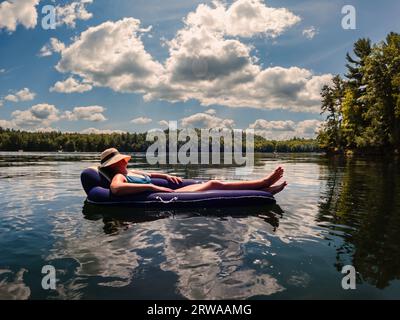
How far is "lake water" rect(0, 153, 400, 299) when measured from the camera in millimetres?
4176

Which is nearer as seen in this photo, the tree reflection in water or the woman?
the tree reflection in water

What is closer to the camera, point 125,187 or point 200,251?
point 200,251

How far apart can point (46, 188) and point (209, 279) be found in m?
11.3

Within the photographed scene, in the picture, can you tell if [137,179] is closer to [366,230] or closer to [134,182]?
[134,182]

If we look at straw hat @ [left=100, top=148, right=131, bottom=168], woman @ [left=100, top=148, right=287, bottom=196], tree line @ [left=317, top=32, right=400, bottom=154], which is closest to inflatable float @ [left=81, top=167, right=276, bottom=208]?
woman @ [left=100, top=148, right=287, bottom=196]

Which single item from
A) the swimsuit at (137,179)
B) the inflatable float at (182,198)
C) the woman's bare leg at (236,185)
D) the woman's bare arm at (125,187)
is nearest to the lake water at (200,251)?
the inflatable float at (182,198)

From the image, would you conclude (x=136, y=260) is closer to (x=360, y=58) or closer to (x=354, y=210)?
(x=354, y=210)

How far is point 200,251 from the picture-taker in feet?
18.4

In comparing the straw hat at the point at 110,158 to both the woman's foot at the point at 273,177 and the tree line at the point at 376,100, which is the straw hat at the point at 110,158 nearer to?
the woman's foot at the point at 273,177

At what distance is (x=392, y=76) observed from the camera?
43.6m

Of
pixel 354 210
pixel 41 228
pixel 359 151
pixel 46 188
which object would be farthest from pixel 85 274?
pixel 359 151
